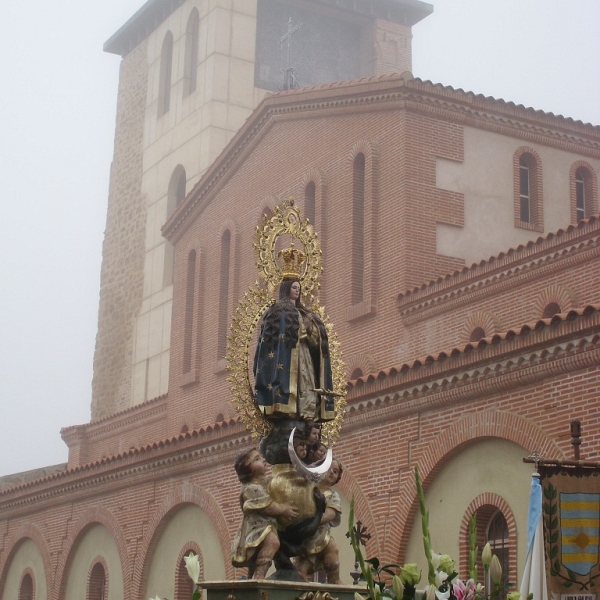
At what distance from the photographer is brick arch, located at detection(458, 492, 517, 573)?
13688 millimetres

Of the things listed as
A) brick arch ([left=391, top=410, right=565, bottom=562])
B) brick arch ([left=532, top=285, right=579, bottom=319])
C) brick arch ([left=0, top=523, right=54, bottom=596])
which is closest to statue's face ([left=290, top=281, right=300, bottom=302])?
brick arch ([left=391, top=410, right=565, bottom=562])

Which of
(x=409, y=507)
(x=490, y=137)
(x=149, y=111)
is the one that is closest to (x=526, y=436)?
(x=409, y=507)

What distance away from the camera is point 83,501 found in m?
23.5

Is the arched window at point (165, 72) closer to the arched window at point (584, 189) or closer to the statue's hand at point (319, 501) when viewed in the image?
the arched window at point (584, 189)

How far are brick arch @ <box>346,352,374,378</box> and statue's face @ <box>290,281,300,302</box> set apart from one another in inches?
459

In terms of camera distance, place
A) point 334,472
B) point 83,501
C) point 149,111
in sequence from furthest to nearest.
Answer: point 149,111
point 83,501
point 334,472

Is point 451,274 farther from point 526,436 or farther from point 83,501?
point 83,501

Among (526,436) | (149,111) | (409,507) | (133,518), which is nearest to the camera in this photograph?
(526,436)

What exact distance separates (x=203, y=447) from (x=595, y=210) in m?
8.57

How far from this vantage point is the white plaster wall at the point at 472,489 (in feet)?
44.8

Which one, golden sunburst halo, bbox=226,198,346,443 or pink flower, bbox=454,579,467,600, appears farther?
golden sunburst halo, bbox=226,198,346,443

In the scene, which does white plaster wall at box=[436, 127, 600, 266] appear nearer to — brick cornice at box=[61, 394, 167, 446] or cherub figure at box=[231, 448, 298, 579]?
brick cornice at box=[61, 394, 167, 446]

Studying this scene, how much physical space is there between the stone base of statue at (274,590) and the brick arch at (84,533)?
1404cm

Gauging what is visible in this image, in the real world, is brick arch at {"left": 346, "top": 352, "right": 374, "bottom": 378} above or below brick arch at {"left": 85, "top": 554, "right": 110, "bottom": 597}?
above
